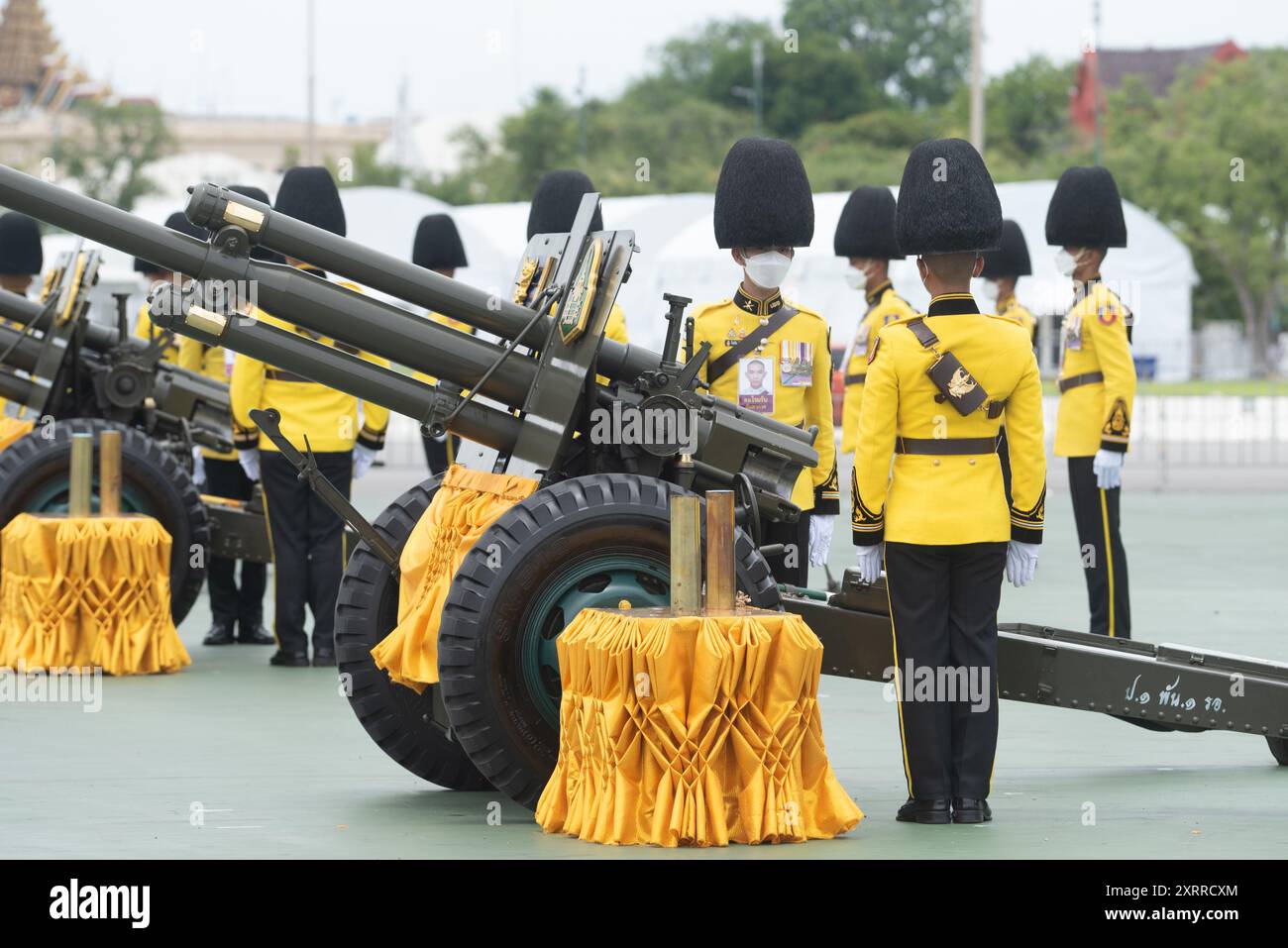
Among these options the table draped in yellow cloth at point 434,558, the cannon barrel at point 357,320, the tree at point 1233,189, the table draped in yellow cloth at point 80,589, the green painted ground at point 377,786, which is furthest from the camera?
the tree at point 1233,189

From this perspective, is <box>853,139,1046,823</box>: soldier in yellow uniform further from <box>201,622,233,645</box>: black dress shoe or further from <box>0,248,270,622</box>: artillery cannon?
<box>201,622,233,645</box>: black dress shoe

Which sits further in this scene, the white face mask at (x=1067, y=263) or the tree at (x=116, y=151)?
the tree at (x=116, y=151)

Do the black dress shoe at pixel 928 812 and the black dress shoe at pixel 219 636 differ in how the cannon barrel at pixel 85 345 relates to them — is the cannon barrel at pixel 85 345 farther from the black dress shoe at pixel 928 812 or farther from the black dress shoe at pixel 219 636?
the black dress shoe at pixel 928 812

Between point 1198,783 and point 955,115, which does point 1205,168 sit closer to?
point 955,115

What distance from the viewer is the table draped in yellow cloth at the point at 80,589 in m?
9.56

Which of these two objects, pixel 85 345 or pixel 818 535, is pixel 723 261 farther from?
pixel 818 535

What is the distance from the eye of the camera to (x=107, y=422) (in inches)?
416

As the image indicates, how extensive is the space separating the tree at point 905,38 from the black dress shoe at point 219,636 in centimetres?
7708

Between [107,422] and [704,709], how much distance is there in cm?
566

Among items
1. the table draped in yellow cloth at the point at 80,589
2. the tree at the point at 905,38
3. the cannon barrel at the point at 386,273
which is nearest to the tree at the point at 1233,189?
the tree at the point at 905,38

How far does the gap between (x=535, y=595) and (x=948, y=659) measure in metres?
1.20

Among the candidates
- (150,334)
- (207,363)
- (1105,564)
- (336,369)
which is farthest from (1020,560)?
(207,363)

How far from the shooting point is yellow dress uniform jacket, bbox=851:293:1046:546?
6.34 m
